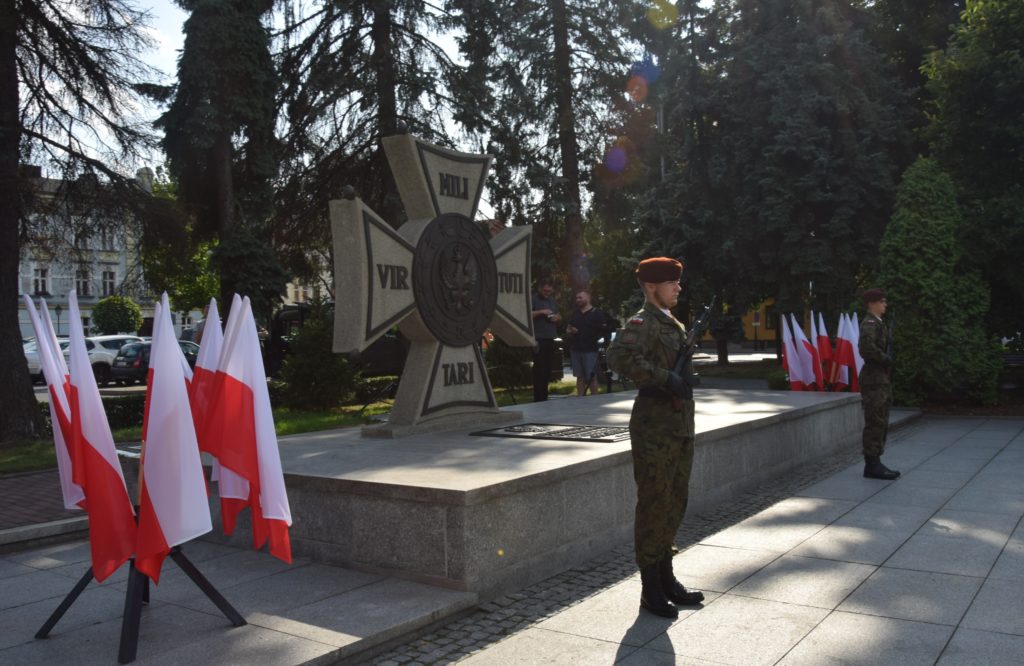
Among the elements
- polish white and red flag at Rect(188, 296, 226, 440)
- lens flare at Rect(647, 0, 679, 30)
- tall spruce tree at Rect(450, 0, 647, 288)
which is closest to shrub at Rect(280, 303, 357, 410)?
tall spruce tree at Rect(450, 0, 647, 288)

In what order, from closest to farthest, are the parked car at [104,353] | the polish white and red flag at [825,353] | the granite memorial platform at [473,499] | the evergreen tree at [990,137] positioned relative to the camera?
the granite memorial platform at [473,499] < the polish white and red flag at [825,353] < the evergreen tree at [990,137] < the parked car at [104,353]

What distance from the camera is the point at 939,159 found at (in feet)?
59.3

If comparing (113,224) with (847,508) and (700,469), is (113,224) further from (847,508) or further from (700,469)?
(847,508)

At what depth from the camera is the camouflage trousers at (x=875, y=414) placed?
8.98 metres

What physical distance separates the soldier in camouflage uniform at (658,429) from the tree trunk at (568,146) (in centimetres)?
1723

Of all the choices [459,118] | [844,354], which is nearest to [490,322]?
[844,354]

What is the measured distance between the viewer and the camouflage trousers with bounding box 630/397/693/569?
16.1 ft

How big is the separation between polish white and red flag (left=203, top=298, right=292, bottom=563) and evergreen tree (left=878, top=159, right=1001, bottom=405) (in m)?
14.7

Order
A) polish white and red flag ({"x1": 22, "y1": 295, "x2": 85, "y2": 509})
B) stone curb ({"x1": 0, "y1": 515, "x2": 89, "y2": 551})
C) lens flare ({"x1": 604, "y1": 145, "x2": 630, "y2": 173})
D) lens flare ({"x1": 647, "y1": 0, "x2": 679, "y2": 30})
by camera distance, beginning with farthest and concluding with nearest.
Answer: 1. lens flare ({"x1": 604, "y1": 145, "x2": 630, "y2": 173})
2. lens flare ({"x1": 647, "y1": 0, "x2": 679, "y2": 30})
3. stone curb ({"x1": 0, "y1": 515, "x2": 89, "y2": 551})
4. polish white and red flag ({"x1": 22, "y1": 295, "x2": 85, "y2": 509})

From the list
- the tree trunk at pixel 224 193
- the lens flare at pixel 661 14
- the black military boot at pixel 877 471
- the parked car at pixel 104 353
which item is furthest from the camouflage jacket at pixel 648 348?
the parked car at pixel 104 353

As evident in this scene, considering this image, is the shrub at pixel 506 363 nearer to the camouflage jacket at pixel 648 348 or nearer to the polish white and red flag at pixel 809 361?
the polish white and red flag at pixel 809 361

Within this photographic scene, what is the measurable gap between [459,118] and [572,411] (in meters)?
11.2

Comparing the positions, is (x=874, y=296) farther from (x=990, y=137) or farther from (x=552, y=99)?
(x=552, y=99)

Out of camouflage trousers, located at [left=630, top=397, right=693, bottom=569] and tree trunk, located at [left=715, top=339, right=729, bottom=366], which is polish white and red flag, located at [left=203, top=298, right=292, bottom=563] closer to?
camouflage trousers, located at [left=630, top=397, right=693, bottom=569]
